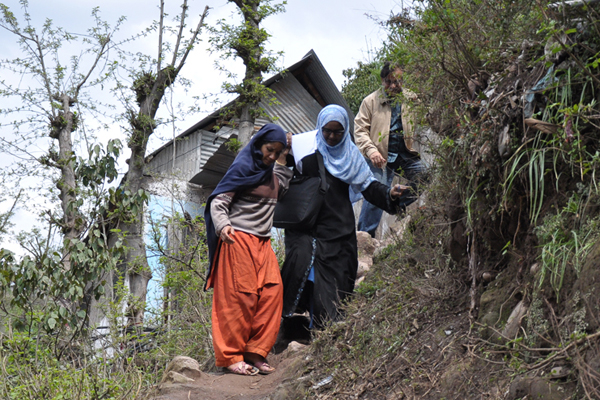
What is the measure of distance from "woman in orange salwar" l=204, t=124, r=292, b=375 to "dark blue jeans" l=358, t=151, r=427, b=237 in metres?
1.18

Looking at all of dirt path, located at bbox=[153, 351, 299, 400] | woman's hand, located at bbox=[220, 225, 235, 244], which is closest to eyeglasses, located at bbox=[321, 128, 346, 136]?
woman's hand, located at bbox=[220, 225, 235, 244]

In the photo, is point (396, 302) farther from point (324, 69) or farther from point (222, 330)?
point (324, 69)

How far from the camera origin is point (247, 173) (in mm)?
5152

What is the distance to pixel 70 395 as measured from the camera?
17.2ft

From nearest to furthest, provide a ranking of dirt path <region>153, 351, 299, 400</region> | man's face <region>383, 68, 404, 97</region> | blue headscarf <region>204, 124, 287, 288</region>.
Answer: dirt path <region>153, 351, 299, 400</region> → blue headscarf <region>204, 124, 287, 288</region> → man's face <region>383, 68, 404, 97</region>

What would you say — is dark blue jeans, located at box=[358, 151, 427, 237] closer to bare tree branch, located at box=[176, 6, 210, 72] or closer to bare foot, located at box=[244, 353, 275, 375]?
bare foot, located at box=[244, 353, 275, 375]

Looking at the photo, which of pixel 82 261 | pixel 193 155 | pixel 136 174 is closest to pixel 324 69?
pixel 193 155

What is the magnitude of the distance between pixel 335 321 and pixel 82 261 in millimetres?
2747

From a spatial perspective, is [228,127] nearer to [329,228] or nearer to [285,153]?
[285,153]

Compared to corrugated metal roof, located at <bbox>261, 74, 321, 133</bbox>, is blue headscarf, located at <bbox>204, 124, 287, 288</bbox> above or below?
below

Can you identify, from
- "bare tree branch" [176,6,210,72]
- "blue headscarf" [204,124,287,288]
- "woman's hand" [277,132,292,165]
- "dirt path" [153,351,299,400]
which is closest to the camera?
"dirt path" [153,351,299,400]

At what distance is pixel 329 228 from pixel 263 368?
130cm

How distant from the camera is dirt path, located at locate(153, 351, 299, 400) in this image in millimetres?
4625

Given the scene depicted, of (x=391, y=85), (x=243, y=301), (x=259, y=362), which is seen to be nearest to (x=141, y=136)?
(x=391, y=85)
